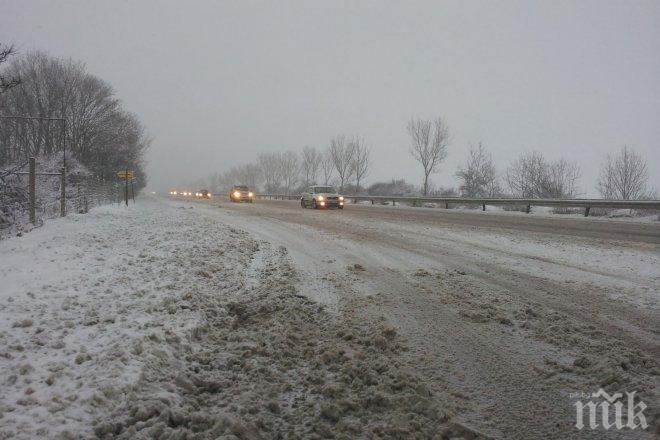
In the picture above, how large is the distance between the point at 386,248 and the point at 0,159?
117 ft

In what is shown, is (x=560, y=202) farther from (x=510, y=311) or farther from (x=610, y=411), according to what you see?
(x=610, y=411)

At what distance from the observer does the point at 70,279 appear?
5473 mm

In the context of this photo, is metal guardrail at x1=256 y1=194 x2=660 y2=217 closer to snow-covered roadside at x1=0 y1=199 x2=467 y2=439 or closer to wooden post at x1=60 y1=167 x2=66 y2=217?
snow-covered roadside at x1=0 y1=199 x2=467 y2=439

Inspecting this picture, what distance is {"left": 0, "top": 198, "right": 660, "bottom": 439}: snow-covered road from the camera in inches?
101

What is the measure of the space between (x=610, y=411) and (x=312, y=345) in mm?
2428

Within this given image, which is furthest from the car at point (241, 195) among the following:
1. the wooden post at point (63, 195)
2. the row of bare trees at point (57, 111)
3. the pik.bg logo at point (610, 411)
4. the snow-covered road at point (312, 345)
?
the pik.bg logo at point (610, 411)

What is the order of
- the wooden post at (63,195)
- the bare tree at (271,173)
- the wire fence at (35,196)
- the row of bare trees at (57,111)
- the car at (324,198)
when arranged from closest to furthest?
the wire fence at (35,196) → the wooden post at (63,195) → the car at (324,198) → the row of bare trees at (57,111) → the bare tree at (271,173)

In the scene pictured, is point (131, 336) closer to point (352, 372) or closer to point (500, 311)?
point (352, 372)

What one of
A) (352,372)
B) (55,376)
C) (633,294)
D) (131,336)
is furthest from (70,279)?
(633,294)

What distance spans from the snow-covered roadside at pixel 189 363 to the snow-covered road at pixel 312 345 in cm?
2

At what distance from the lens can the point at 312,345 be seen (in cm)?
380

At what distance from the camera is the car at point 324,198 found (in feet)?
89.6

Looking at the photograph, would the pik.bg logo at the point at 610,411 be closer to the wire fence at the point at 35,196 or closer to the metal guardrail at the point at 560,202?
the wire fence at the point at 35,196

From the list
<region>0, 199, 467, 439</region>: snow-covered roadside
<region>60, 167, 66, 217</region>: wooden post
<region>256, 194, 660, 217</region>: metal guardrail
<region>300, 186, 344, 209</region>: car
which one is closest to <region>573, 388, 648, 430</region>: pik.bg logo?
<region>0, 199, 467, 439</region>: snow-covered roadside
